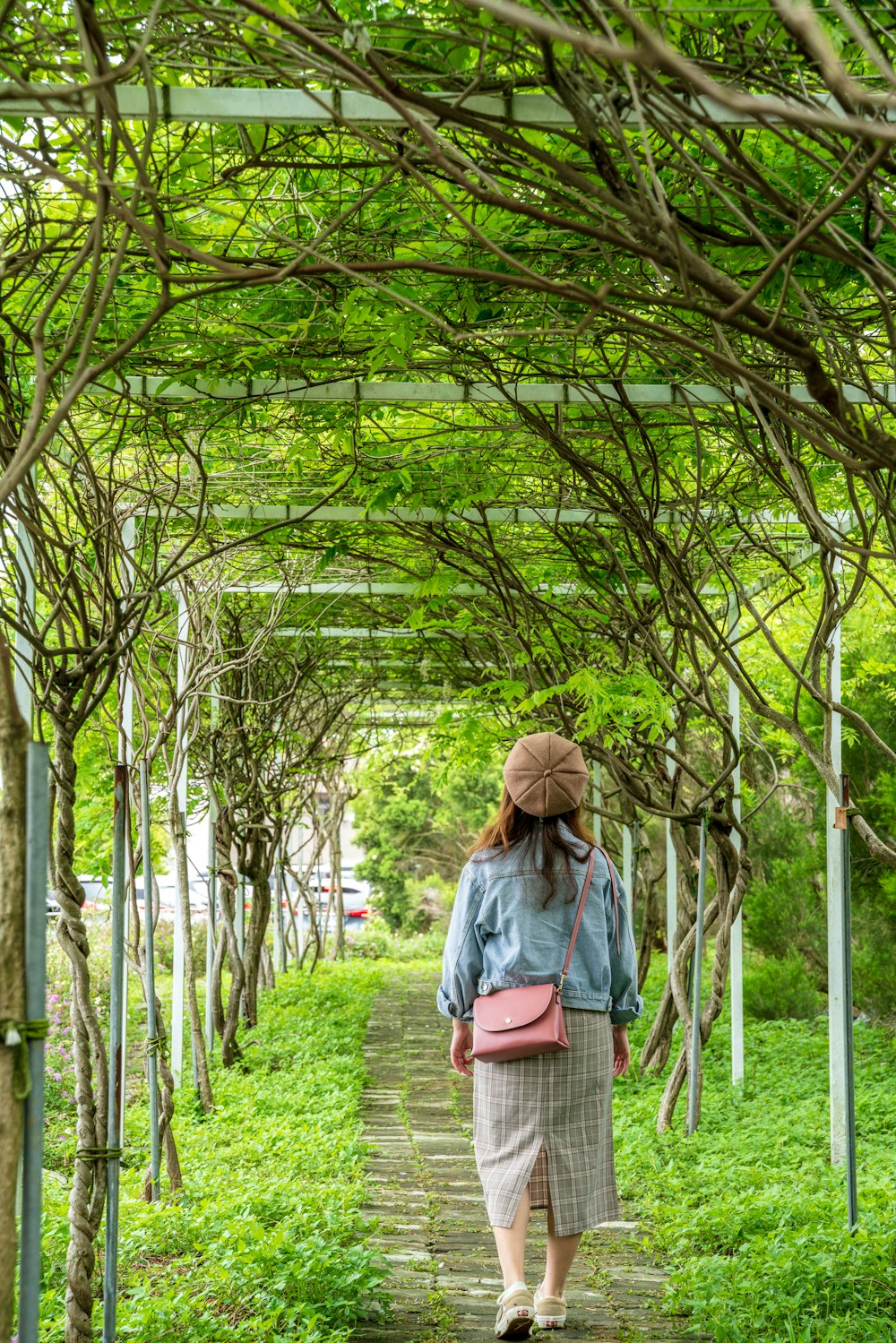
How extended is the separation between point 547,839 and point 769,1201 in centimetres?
181

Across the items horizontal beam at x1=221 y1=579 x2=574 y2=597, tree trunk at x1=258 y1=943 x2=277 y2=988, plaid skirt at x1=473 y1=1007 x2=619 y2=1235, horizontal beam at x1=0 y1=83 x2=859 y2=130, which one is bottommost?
tree trunk at x1=258 y1=943 x2=277 y2=988

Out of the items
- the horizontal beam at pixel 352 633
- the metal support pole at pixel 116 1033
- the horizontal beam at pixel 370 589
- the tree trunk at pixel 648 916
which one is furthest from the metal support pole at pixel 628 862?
the metal support pole at pixel 116 1033

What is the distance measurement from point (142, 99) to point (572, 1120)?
2.98 m

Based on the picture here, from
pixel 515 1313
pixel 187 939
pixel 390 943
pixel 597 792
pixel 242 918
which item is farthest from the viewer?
pixel 390 943

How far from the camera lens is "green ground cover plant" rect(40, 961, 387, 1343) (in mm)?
3877

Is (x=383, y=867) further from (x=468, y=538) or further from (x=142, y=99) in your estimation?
(x=142, y=99)

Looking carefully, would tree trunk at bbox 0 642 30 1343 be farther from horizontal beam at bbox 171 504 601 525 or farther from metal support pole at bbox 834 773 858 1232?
horizontal beam at bbox 171 504 601 525

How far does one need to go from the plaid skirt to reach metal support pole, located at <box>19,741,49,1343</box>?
6.71 feet

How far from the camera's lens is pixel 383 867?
24.2 meters

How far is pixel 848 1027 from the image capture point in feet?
16.1

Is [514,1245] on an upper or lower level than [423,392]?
lower

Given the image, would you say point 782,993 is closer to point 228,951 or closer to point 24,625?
point 228,951

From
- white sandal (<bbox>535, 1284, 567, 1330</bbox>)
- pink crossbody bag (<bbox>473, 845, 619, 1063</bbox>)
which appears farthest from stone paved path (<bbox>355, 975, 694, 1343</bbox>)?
pink crossbody bag (<bbox>473, 845, 619, 1063</bbox>)

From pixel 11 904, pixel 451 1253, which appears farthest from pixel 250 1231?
pixel 11 904
